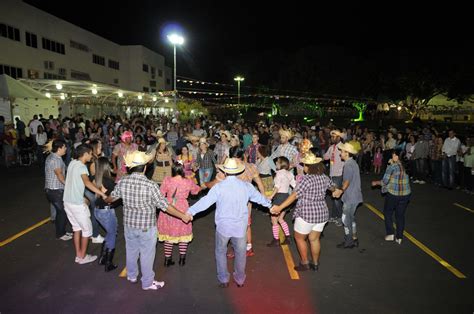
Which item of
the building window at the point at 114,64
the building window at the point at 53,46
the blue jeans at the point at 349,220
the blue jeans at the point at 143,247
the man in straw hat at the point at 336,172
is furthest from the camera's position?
the building window at the point at 114,64

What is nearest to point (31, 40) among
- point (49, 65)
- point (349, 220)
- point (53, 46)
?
point (49, 65)

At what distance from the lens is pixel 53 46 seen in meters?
32.2

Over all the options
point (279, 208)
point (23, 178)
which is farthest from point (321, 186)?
point (23, 178)

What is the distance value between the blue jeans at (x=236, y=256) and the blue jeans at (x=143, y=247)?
851 millimetres

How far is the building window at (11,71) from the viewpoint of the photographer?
85.0 ft

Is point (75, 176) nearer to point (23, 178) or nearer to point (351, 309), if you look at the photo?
point (351, 309)

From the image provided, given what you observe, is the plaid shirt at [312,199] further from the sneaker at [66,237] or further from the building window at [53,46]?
the building window at [53,46]

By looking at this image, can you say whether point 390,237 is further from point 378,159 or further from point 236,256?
point 378,159

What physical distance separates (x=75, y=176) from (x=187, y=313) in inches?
103

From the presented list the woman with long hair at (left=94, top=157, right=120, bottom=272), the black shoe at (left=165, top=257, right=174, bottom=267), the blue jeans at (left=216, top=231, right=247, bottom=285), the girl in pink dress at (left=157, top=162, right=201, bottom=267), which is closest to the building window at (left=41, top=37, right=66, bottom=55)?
the woman with long hair at (left=94, top=157, right=120, bottom=272)

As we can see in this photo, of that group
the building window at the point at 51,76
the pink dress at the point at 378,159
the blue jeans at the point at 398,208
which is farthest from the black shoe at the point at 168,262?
the building window at the point at 51,76

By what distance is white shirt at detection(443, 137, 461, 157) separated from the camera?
37.3 feet

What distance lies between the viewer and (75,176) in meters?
5.34

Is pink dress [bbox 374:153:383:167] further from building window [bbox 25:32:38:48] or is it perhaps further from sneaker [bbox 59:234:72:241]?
building window [bbox 25:32:38:48]
